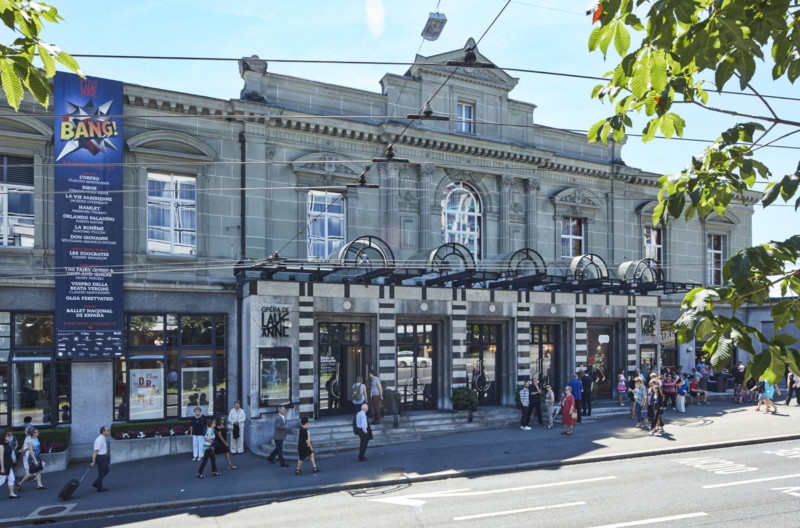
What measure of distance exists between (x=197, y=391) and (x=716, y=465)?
17281mm

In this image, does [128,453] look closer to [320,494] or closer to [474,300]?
[320,494]

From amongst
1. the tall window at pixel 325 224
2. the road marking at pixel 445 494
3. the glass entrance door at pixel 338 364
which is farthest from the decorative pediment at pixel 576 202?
the road marking at pixel 445 494

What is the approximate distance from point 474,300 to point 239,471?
1219 cm

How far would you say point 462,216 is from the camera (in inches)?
1152

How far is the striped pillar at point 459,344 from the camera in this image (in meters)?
26.9

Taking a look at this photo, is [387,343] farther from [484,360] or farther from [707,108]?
[707,108]

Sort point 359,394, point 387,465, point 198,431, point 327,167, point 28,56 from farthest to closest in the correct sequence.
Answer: point 327,167
point 359,394
point 198,431
point 387,465
point 28,56

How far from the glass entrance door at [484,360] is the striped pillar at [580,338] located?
3.73 m

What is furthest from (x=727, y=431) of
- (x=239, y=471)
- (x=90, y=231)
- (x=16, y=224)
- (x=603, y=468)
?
(x=16, y=224)

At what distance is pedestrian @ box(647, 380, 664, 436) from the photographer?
23.0 metres

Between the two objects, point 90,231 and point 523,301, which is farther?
point 523,301

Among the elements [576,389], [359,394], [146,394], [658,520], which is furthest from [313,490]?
[576,389]

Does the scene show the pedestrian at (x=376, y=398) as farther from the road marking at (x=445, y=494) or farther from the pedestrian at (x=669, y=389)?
the pedestrian at (x=669, y=389)

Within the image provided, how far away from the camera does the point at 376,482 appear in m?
17.5
